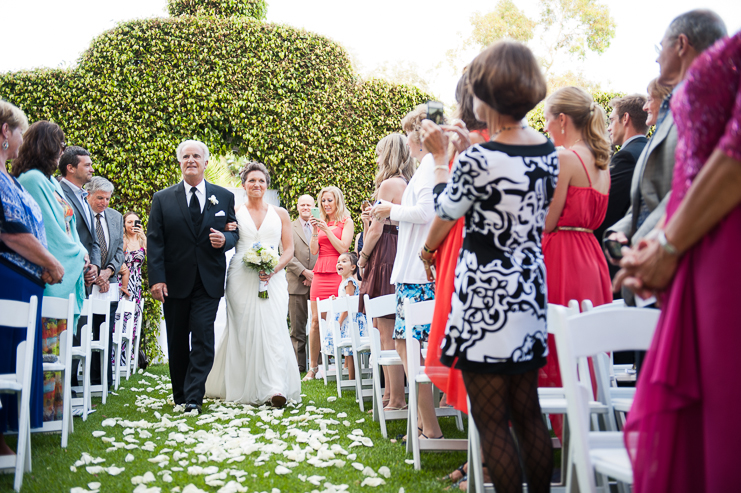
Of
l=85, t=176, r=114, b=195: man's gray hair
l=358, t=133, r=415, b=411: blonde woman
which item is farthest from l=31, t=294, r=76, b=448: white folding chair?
l=85, t=176, r=114, b=195: man's gray hair

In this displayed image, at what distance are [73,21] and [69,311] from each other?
13.4m

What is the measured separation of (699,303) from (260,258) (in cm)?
476

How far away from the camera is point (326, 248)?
7957 mm

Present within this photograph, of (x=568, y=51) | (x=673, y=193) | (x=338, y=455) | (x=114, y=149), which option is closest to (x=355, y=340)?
(x=338, y=455)

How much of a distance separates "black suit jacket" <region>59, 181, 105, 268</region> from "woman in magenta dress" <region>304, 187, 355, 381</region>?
2.80 m

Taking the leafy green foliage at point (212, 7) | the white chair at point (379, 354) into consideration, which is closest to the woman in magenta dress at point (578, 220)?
the white chair at point (379, 354)

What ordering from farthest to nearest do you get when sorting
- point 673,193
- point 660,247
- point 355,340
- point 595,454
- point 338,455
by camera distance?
1. point 355,340
2. point 338,455
3. point 595,454
4. point 673,193
5. point 660,247

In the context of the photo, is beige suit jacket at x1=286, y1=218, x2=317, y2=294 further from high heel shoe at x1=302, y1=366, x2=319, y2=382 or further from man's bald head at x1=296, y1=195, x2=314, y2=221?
high heel shoe at x1=302, y1=366, x2=319, y2=382

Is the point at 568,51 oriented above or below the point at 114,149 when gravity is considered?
above

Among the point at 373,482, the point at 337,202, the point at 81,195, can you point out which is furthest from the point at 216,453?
the point at 337,202

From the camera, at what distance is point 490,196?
81.2 inches

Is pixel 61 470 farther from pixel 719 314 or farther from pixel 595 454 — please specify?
pixel 719 314

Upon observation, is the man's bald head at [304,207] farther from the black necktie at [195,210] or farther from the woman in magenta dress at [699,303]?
the woman in magenta dress at [699,303]

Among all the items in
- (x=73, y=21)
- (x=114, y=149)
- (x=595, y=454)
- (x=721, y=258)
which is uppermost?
(x=73, y=21)
